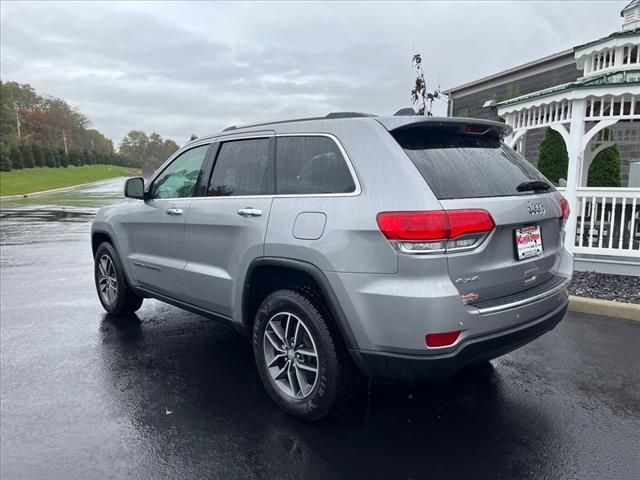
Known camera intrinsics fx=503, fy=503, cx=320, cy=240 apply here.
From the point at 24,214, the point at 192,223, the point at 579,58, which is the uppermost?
the point at 579,58

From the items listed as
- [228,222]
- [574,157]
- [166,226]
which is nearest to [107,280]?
[166,226]

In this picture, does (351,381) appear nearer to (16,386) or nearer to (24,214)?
(16,386)

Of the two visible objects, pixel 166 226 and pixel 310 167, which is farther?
pixel 166 226

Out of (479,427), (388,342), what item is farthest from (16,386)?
(479,427)

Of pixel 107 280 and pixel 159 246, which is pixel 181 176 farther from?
pixel 107 280

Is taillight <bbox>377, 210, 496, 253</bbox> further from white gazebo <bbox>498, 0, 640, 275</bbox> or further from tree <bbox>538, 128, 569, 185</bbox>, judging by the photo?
tree <bbox>538, 128, 569, 185</bbox>

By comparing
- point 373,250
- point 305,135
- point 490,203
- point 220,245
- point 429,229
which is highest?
point 305,135

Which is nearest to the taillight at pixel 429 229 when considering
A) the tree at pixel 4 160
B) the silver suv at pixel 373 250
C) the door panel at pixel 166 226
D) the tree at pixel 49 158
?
the silver suv at pixel 373 250

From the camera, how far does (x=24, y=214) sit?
18.8 meters

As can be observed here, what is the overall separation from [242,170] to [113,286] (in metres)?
2.55

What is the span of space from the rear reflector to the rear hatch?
0.64 feet

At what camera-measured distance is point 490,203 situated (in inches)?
111

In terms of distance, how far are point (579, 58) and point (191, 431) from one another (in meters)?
9.60

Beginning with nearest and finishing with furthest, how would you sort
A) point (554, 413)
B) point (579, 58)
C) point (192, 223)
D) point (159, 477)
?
point (159, 477) < point (554, 413) < point (192, 223) < point (579, 58)
